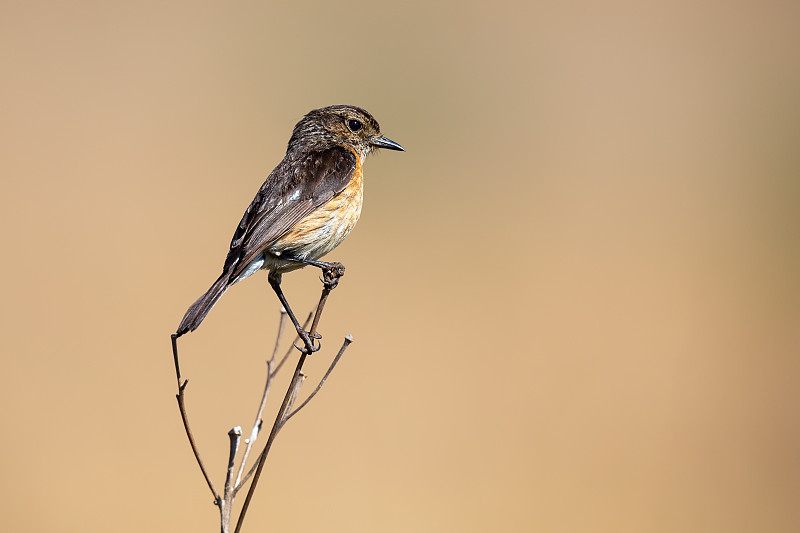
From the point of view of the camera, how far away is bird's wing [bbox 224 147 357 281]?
140 inches

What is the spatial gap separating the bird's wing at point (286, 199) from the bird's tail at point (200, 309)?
0.14 metres

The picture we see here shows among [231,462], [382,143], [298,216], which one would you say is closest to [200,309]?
[231,462]

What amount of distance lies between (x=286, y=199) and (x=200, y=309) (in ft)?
3.27

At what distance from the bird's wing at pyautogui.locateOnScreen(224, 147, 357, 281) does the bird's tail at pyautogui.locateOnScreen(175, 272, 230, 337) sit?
0.47 ft

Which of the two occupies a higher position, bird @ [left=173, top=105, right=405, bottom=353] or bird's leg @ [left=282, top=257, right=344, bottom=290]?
bird @ [left=173, top=105, right=405, bottom=353]

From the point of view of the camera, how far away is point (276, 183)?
3850 millimetres

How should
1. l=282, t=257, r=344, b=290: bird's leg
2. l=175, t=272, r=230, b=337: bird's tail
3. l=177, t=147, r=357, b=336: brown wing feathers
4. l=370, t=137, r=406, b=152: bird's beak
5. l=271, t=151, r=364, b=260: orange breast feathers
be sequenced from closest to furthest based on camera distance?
l=175, t=272, r=230, b=337: bird's tail → l=282, t=257, r=344, b=290: bird's leg → l=177, t=147, r=357, b=336: brown wing feathers → l=271, t=151, r=364, b=260: orange breast feathers → l=370, t=137, r=406, b=152: bird's beak

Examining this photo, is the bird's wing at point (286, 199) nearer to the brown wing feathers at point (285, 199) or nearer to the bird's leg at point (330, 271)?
the brown wing feathers at point (285, 199)

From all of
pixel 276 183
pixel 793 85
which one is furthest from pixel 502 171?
pixel 276 183

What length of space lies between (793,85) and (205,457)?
11920 millimetres

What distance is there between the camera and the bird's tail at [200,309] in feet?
8.81

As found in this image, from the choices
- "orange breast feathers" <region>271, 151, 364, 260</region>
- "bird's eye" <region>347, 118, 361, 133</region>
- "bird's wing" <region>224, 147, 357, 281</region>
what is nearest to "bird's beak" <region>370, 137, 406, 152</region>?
"bird's eye" <region>347, 118, 361, 133</region>

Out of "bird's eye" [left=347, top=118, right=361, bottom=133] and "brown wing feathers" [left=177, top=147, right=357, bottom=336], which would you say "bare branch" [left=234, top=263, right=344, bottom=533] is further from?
"bird's eye" [left=347, top=118, right=361, bottom=133]

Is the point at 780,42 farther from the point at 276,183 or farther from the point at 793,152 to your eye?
the point at 276,183
